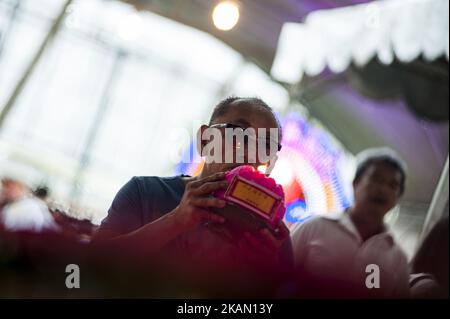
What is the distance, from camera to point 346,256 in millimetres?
708

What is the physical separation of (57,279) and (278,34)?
7.22 feet

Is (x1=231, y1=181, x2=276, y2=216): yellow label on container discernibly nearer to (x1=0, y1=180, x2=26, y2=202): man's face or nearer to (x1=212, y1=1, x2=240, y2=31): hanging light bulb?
(x1=0, y1=180, x2=26, y2=202): man's face

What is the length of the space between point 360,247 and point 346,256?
3cm

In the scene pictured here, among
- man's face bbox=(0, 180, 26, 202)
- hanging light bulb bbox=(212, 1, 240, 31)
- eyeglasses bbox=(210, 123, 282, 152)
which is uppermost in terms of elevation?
hanging light bulb bbox=(212, 1, 240, 31)

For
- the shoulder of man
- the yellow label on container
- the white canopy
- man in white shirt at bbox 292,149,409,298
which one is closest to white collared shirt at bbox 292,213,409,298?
man in white shirt at bbox 292,149,409,298

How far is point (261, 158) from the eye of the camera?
669 mm

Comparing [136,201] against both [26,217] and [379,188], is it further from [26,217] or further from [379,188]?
[379,188]

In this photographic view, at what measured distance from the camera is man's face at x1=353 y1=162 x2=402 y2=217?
0.76 metres

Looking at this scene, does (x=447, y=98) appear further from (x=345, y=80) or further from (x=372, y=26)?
(x=345, y=80)

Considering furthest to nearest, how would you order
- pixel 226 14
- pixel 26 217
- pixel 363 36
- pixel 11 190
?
1. pixel 363 36
2. pixel 226 14
3. pixel 11 190
4. pixel 26 217

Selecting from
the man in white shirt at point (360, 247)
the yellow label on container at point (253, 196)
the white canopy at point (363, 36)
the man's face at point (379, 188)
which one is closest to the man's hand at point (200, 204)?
the yellow label on container at point (253, 196)

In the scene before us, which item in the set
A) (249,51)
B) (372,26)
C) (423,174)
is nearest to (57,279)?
(423,174)

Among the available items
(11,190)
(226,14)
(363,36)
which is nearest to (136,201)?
(11,190)

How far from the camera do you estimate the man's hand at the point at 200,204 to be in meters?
0.56
